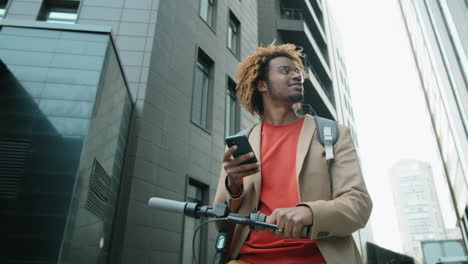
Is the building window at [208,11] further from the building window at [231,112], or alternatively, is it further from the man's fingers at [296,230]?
the man's fingers at [296,230]

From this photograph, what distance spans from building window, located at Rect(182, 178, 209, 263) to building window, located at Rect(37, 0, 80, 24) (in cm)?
574

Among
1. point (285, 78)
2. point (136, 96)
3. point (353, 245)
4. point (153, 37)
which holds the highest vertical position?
point (153, 37)

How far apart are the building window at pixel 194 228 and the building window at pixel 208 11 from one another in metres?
5.91

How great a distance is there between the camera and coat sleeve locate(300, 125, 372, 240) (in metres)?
1.62

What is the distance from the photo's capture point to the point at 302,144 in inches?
84.4

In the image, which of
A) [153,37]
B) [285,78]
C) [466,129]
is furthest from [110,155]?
[466,129]

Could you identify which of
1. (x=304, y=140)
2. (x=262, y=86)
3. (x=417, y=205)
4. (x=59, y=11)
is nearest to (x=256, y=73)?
(x=262, y=86)

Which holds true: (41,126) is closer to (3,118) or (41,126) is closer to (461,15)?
(3,118)

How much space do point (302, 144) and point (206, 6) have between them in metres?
11.1

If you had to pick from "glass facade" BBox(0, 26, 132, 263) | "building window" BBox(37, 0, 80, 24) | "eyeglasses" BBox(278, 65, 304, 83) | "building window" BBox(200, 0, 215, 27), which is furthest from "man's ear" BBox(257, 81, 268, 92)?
"building window" BBox(200, 0, 215, 27)

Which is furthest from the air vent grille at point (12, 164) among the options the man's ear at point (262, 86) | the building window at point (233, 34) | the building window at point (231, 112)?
the building window at point (233, 34)

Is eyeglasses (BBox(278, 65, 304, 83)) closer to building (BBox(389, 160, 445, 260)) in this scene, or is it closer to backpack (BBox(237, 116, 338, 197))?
backpack (BBox(237, 116, 338, 197))

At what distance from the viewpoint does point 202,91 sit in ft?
35.0

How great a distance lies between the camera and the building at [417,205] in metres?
122
